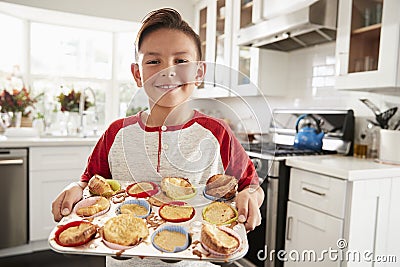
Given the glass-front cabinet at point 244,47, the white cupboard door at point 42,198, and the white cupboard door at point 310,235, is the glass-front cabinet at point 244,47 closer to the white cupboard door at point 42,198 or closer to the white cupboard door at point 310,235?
the white cupboard door at point 310,235

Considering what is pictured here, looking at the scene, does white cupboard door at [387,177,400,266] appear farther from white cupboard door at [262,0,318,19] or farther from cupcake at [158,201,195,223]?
cupcake at [158,201,195,223]

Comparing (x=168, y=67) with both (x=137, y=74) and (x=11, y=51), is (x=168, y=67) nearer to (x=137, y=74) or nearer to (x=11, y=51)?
(x=137, y=74)

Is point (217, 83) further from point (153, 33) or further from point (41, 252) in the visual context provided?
point (41, 252)

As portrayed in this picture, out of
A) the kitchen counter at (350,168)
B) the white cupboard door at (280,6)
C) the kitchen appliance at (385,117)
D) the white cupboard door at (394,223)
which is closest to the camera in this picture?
the kitchen counter at (350,168)

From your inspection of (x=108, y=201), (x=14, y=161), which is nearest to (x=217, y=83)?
(x=108, y=201)

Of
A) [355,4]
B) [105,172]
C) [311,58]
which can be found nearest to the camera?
[105,172]

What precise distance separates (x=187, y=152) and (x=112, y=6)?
2.50 m

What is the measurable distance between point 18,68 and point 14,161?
39.9 inches

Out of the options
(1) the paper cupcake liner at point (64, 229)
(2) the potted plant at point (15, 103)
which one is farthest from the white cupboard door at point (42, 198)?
(1) the paper cupcake liner at point (64, 229)

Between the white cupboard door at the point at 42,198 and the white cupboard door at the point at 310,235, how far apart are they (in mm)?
1666

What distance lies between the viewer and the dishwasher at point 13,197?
2.02 m

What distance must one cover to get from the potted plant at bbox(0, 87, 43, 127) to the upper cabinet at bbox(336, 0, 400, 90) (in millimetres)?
2329

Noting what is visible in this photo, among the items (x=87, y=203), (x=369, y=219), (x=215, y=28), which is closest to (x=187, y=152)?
(x=87, y=203)

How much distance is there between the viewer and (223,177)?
23.2 inches
